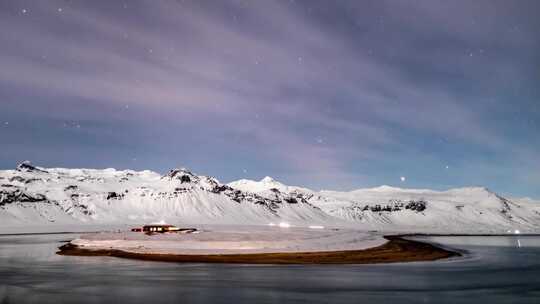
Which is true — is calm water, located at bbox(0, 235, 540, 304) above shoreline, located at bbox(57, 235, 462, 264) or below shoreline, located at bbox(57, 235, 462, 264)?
below

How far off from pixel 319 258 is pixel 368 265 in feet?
23.7

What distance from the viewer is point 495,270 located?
50.2 metres

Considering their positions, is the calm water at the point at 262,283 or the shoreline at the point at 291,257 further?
the shoreline at the point at 291,257

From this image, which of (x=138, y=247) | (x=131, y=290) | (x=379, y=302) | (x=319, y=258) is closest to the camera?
(x=379, y=302)

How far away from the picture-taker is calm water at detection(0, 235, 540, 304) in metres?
30.9

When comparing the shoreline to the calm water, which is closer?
the calm water

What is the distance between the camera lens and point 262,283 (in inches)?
1481

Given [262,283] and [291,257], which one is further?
[291,257]

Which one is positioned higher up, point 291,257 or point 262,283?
point 291,257

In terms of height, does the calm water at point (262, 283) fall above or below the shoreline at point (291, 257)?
below

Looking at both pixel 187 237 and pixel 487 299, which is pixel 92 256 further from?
pixel 487 299

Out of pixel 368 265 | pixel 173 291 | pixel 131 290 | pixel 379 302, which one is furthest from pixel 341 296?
pixel 368 265

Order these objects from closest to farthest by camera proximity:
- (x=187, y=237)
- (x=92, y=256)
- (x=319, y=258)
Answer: (x=319, y=258)
(x=92, y=256)
(x=187, y=237)

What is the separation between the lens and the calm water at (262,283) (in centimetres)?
3089
